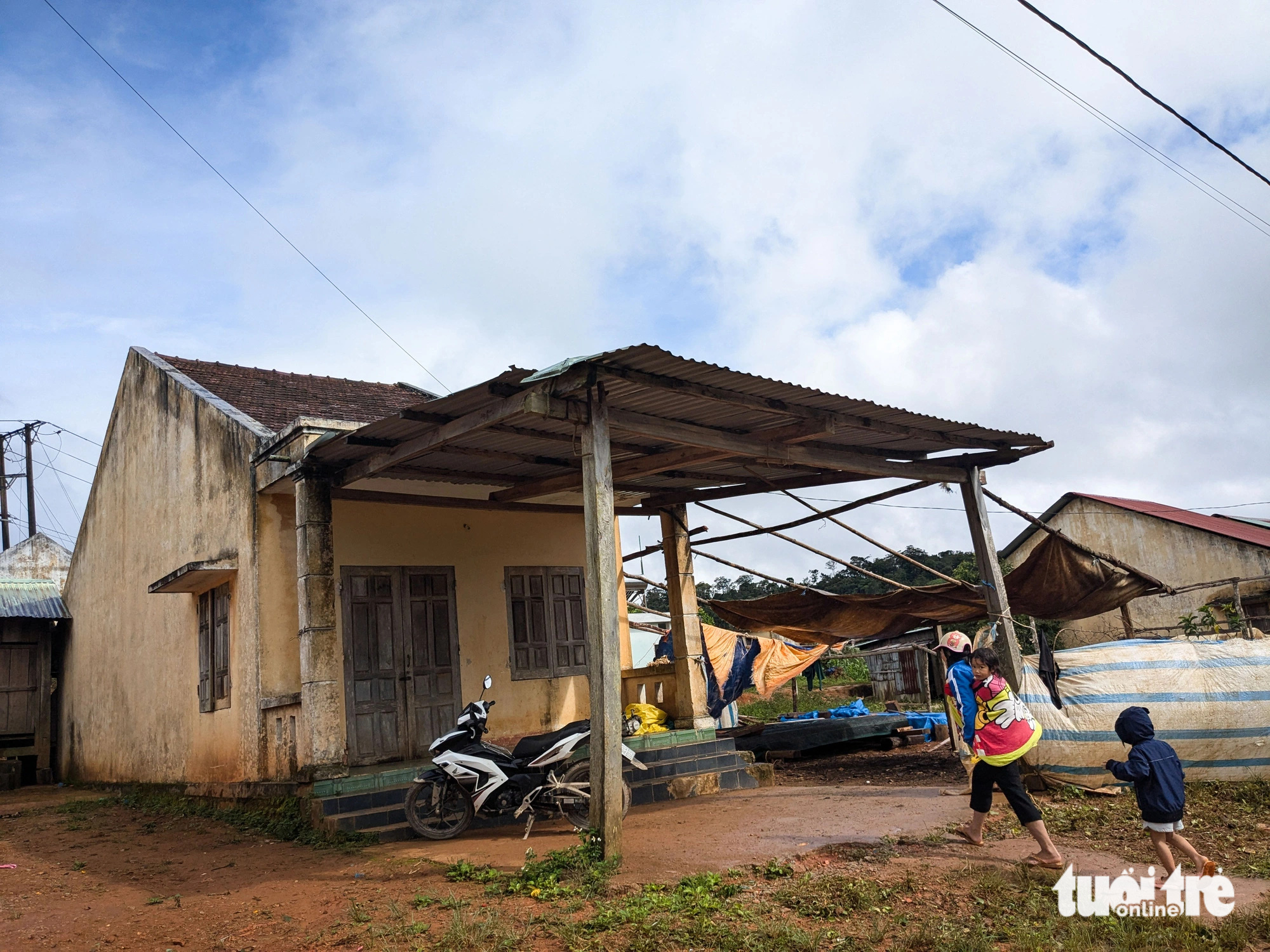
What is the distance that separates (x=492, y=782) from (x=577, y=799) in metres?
0.64

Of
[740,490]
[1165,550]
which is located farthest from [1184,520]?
[740,490]

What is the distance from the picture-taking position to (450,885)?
549cm

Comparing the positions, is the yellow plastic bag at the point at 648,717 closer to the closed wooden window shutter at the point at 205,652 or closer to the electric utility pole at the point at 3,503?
the closed wooden window shutter at the point at 205,652

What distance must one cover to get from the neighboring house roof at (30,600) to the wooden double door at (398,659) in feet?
29.4

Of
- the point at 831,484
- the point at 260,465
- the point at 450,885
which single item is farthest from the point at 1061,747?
the point at 260,465

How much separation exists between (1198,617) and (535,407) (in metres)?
18.5

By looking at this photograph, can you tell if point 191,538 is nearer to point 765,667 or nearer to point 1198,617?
point 765,667

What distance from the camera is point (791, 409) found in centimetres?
689

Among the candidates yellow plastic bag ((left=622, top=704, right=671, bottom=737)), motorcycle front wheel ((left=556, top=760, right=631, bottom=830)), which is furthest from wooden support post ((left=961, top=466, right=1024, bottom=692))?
motorcycle front wheel ((left=556, top=760, right=631, bottom=830))

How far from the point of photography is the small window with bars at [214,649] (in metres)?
9.22

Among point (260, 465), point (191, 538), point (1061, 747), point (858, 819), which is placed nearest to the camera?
point (858, 819)

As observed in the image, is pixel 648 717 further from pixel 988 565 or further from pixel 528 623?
pixel 988 565

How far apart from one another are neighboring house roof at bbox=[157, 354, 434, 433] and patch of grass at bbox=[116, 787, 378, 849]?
3.66m

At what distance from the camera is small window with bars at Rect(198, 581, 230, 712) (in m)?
9.22
